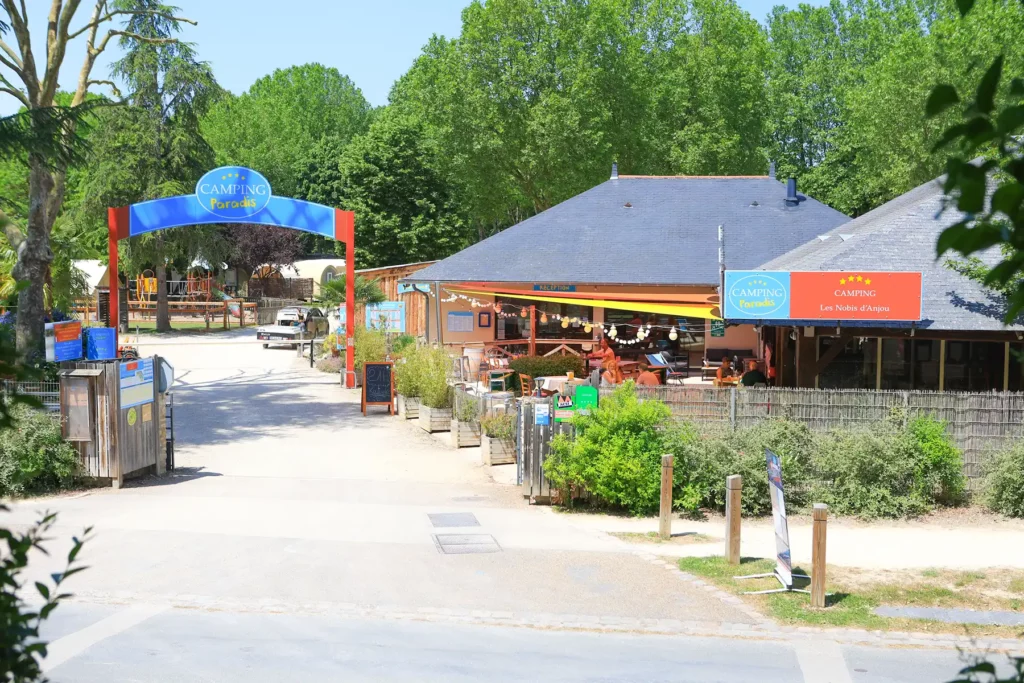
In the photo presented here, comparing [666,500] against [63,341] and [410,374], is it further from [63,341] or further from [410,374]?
[410,374]

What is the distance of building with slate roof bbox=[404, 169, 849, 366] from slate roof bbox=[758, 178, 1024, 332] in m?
5.32

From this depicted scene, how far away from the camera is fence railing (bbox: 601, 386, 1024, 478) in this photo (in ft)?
43.6

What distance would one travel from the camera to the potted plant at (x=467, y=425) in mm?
17781

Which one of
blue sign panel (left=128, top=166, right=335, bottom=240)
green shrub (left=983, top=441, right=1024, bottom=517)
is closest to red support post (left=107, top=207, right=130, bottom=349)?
blue sign panel (left=128, top=166, right=335, bottom=240)

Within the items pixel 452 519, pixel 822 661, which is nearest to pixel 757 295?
pixel 452 519

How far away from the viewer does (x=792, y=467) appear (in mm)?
12930

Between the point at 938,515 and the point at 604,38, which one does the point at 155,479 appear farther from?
the point at 604,38

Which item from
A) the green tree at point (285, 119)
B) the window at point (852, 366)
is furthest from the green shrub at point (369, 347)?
the green tree at point (285, 119)

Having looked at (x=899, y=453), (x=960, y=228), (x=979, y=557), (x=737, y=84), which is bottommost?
(x=979, y=557)

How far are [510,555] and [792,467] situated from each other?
4.14m

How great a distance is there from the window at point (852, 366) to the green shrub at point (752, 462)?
4789 millimetres

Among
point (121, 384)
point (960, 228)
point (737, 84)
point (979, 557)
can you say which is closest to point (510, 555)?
point (979, 557)

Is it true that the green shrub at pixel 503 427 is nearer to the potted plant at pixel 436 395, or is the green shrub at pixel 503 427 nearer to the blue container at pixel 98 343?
the potted plant at pixel 436 395

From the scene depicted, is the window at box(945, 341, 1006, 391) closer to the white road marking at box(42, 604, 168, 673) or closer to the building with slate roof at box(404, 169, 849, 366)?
the building with slate roof at box(404, 169, 849, 366)
